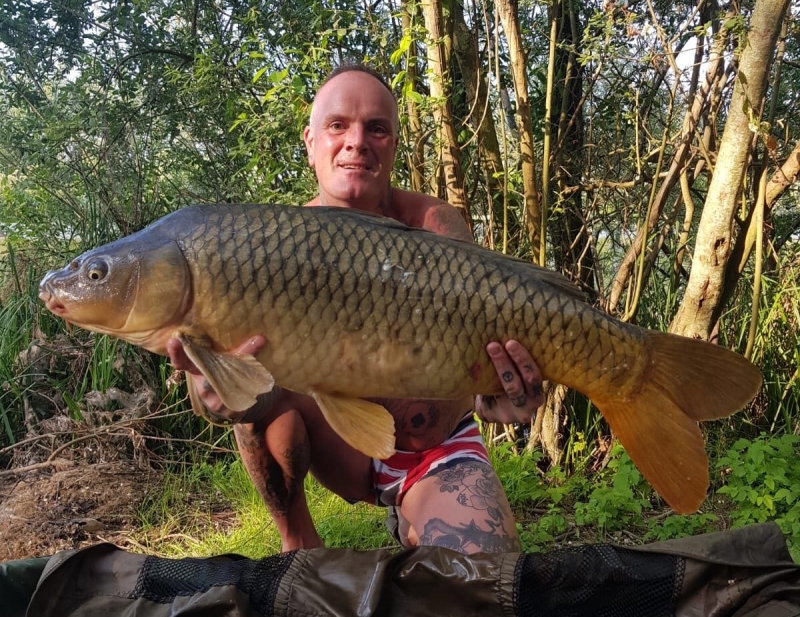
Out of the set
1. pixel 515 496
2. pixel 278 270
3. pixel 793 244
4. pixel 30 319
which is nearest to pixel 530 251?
pixel 515 496

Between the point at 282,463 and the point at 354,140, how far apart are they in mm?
875

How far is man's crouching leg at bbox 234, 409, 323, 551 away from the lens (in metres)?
1.86

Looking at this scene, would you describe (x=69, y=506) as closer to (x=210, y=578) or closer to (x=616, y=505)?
(x=210, y=578)

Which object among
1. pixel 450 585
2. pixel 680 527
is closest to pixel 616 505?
pixel 680 527

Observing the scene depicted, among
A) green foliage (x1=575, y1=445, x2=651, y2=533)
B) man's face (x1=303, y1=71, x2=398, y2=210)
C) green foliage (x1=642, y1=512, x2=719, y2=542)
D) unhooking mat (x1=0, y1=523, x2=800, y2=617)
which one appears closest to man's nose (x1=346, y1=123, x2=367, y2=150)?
man's face (x1=303, y1=71, x2=398, y2=210)

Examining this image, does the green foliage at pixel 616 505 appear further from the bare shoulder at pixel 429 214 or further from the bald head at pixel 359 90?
the bald head at pixel 359 90

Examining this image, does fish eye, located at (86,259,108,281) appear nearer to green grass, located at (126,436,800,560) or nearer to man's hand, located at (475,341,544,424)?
man's hand, located at (475,341,544,424)

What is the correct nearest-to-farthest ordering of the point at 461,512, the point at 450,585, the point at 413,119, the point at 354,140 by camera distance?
the point at 450,585, the point at 461,512, the point at 354,140, the point at 413,119

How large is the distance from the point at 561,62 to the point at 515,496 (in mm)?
2037

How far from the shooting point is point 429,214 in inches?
78.3

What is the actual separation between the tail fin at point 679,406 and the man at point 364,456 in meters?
0.32

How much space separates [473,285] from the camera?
1310mm

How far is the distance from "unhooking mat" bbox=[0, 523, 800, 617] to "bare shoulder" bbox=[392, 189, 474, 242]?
0.89 m

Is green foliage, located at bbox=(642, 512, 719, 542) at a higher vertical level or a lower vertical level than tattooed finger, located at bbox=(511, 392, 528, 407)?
lower
